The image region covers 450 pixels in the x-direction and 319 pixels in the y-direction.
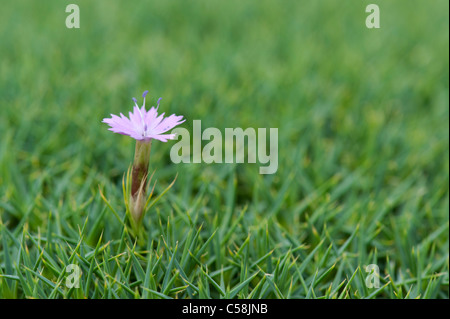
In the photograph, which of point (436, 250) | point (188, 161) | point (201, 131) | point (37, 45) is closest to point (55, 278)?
point (188, 161)

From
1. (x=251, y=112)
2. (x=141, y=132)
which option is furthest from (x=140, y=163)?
(x=251, y=112)

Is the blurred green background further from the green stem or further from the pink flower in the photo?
the pink flower

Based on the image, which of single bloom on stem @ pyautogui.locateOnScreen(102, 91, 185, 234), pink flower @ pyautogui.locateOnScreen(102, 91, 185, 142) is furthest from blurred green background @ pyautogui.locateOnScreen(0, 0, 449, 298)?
pink flower @ pyautogui.locateOnScreen(102, 91, 185, 142)

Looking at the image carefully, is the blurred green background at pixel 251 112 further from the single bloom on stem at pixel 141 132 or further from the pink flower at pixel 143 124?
the pink flower at pixel 143 124

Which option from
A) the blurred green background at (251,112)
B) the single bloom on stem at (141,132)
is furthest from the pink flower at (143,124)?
the blurred green background at (251,112)

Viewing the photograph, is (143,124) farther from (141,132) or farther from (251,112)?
(251,112)
